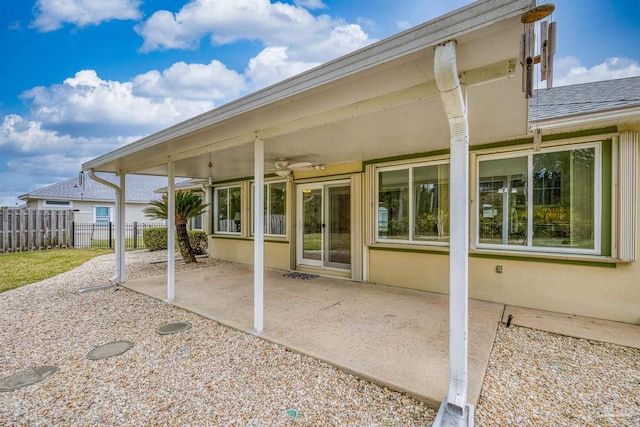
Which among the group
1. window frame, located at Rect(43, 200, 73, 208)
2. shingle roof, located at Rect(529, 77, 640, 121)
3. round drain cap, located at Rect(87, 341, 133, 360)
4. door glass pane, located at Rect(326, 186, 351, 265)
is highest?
shingle roof, located at Rect(529, 77, 640, 121)

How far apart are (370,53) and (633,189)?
13.9ft

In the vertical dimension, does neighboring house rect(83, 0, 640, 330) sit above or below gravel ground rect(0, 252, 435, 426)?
above

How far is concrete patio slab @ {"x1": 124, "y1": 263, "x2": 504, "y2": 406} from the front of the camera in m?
2.73

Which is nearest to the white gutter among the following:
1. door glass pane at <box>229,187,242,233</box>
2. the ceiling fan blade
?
the ceiling fan blade

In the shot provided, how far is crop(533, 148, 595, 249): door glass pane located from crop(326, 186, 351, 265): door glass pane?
11.9ft

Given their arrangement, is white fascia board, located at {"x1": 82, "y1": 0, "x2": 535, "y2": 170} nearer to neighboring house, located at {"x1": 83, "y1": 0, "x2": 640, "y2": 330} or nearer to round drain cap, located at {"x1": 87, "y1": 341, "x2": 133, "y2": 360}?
neighboring house, located at {"x1": 83, "y1": 0, "x2": 640, "y2": 330}

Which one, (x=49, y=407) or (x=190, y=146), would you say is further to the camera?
(x=190, y=146)

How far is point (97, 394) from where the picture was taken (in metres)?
2.53

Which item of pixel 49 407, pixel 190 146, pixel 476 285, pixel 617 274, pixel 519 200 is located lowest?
pixel 49 407

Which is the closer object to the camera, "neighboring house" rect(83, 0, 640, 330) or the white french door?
"neighboring house" rect(83, 0, 640, 330)

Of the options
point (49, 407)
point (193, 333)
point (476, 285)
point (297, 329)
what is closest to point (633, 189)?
point (476, 285)

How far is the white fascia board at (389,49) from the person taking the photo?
162cm

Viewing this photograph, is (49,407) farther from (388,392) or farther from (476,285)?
(476,285)

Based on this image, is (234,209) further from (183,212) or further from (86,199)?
(86,199)
